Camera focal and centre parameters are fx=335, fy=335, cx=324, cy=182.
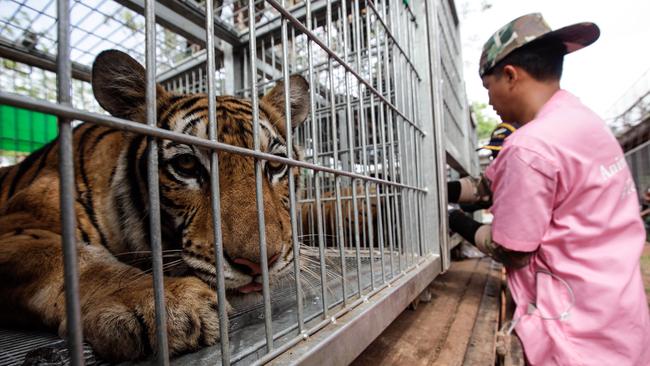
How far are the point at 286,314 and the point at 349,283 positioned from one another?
0.44 m

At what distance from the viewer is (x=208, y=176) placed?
1053mm

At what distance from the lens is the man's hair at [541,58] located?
1.54 metres

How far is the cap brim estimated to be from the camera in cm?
142

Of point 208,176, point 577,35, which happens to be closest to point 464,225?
point 577,35

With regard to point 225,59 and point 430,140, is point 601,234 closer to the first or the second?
point 430,140

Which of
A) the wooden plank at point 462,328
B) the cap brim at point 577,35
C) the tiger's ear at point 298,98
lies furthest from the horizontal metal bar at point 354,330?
the cap brim at point 577,35

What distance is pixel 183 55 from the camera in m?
3.04

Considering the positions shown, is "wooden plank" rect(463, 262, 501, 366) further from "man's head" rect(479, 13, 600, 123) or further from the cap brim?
the cap brim

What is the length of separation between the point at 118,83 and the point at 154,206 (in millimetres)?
767

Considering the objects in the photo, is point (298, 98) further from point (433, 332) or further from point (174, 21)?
point (174, 21)

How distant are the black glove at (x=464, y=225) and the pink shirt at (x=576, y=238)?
2.79 feet

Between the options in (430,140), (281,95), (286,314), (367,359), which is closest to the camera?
(286,314)

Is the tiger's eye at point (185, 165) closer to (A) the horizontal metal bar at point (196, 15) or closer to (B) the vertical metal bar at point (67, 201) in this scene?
(B) the vertical metal bar at point (67, 201)

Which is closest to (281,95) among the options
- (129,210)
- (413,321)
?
(129,210)
